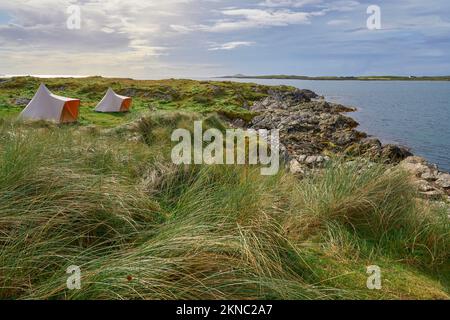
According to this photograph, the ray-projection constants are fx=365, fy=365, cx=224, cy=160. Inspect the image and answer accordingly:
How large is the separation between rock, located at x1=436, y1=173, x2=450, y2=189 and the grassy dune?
9.38 meters

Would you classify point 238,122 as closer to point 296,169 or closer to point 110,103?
point 110,103

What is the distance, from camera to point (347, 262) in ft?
12.7

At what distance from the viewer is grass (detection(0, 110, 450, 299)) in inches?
113

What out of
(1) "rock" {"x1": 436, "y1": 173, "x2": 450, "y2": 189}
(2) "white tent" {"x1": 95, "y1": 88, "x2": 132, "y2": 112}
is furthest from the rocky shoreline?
(2) "white tent" {"x1": 95, "y1": 88, "x2": 132, "y2": 112}

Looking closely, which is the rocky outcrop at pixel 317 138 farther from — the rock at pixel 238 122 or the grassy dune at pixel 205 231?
the grassy dune at pixel 205 231

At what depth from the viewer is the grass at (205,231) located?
2.88 meters

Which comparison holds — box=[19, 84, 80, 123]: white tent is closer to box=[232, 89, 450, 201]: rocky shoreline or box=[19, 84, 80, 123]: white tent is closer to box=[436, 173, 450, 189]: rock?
box=[232, 89, 450, 201]: rocky shoreline

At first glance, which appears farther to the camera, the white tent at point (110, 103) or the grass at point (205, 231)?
the white tent at point (110, 103)

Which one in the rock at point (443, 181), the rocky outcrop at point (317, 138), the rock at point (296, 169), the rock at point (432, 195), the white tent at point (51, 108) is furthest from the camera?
the white tent at point (51, 108)

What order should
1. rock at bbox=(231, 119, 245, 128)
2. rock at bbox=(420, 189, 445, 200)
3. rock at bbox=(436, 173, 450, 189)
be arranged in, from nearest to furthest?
rock at bbox=(420, 189, 445, 200), rock at bbox=(436, 173, 450, 189), rock at bbox=(231, 119, 245, 128)

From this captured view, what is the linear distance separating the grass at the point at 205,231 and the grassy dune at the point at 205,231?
15mm

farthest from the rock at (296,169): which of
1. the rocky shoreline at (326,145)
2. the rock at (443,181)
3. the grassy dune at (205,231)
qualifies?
the rock at (443,181)

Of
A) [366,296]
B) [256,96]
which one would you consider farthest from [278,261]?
[256,96]
